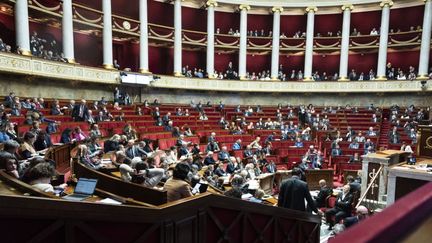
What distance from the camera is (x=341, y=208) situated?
5316mm

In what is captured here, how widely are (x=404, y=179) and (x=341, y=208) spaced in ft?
3.84

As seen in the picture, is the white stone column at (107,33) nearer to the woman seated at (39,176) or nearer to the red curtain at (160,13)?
the red curtain at (160,13)

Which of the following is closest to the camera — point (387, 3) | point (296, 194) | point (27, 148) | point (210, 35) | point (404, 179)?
point (296, 194)

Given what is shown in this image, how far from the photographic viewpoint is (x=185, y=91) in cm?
1630

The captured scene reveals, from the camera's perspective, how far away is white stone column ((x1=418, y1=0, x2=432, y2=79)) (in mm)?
15289

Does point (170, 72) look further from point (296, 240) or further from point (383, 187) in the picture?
point (296, 240)

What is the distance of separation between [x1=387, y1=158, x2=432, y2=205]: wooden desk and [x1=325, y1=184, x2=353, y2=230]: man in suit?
683mm

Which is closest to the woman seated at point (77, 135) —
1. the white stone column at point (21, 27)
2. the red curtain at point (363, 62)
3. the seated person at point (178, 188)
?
the seated person at point (178, 188)

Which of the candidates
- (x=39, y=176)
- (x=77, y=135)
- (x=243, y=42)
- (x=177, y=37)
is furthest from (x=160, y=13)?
(x=39, y=176)

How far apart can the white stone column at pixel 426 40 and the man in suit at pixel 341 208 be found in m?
13.7

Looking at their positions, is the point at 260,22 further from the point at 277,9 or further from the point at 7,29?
the point at 7,29

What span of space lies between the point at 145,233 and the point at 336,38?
1884 cm

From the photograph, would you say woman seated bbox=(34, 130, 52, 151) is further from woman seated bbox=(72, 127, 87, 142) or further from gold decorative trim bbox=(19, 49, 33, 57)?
gold decorative trim bbox=(19, 49, 33, 57)

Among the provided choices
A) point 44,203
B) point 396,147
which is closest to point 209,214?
point 44,203
